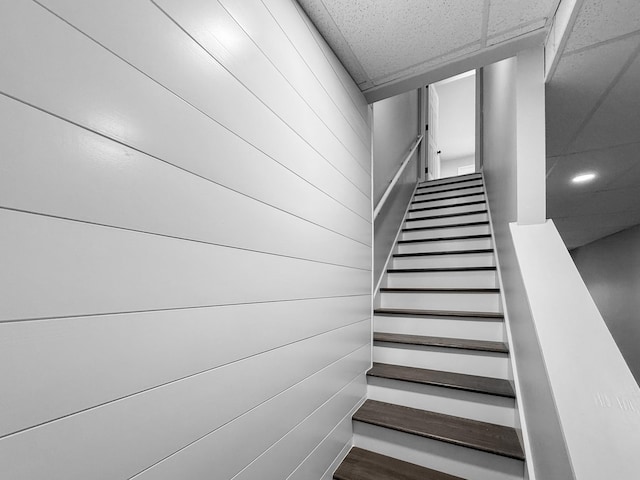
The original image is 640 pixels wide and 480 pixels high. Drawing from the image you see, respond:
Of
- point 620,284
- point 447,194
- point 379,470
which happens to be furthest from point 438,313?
point 620,284

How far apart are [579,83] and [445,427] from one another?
198 centimetres

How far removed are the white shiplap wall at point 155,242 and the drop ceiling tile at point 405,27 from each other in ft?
0.95

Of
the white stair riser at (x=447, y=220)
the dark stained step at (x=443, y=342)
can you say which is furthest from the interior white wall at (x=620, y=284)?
the dark stained step at (x=443, y=342)

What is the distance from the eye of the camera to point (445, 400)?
5.36 feet

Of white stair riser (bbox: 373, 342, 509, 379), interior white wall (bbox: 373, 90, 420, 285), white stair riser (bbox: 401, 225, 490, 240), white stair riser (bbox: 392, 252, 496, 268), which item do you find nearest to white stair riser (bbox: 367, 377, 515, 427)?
white stair riser (bbox: 373, 342, 509, 379)

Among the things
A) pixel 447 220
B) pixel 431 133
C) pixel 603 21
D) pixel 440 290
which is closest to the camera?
pixel 603 21

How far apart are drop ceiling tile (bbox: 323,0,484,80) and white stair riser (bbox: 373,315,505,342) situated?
1.63m

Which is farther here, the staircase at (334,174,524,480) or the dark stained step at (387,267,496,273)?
the dark stained step at (387,267,496,273)

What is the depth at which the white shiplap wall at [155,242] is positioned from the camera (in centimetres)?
46

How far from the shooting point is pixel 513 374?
154 centimetres

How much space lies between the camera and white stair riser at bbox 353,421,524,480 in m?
1.33

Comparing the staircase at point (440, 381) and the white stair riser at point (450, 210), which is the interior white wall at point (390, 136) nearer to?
the white stair riser at point (450, 210)

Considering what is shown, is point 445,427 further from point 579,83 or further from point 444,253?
point 579,83

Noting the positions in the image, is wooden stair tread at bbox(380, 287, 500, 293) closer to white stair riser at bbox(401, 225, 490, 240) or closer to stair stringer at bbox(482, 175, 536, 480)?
stair stringer at bbox(482, 175, 536, 480)
